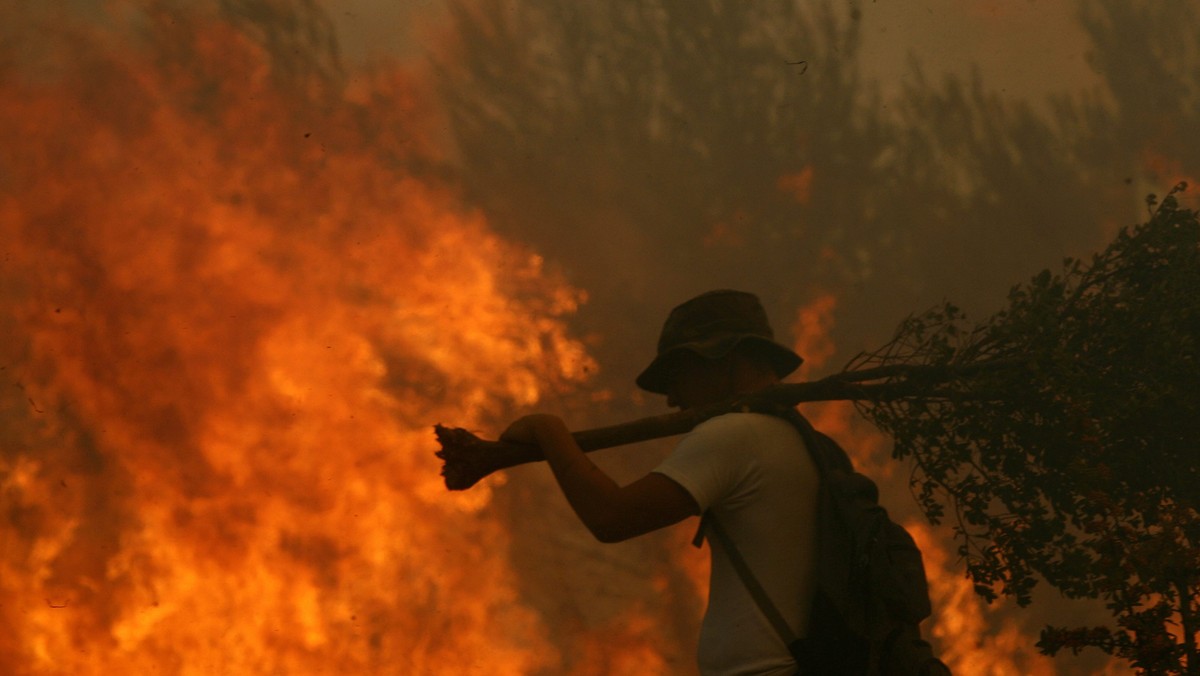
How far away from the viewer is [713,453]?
337 centimetres

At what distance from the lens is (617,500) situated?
338cm

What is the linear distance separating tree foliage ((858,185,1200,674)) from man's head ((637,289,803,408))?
11.7 ft

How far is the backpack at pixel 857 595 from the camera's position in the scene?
3326 mm

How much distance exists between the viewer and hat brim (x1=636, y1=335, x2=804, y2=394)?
389cm

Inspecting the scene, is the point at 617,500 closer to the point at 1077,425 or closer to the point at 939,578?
the point at 1077,425

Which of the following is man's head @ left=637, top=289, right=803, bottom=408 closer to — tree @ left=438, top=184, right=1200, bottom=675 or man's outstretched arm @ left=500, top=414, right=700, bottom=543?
man's outstretched arm @ left=500, top=414, right=700, bottom=543

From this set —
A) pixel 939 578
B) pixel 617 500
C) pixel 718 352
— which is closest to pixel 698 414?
pixel 718 352

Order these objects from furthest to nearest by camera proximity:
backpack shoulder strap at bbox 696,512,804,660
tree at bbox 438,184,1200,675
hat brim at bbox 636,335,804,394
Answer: tree at bbox 438,184,1200,675
hat brim at bbox 636,335,804,394
backpack shoulder strap at bbox 696,512,804,660

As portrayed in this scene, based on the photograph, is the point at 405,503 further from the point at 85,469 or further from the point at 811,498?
the point at 811,498

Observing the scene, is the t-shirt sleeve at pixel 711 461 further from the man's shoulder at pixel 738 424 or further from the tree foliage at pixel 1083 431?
the tree foliage at pixel 1083 431

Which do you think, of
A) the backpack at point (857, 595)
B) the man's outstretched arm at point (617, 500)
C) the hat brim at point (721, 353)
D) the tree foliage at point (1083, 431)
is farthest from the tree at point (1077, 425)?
the man's outstretched arm at point (617, 500)

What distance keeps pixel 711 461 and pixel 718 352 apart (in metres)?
0.62

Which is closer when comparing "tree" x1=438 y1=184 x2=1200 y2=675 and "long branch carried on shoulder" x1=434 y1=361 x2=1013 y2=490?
"long branch carried on shoulder" x1=434 y1=361 x2=1013 y2=490

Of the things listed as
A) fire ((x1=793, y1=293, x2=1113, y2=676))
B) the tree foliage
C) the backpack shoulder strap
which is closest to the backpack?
the backpack shoulder strap
